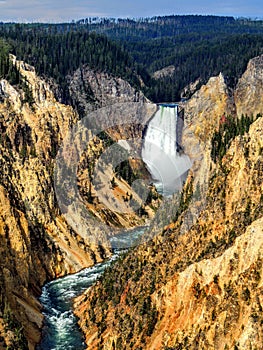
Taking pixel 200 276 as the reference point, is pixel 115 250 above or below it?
below

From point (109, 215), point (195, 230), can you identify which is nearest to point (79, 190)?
point (109, 215)

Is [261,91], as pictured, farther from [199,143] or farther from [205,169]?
[205,169]

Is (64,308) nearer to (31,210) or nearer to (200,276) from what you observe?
(31,210)

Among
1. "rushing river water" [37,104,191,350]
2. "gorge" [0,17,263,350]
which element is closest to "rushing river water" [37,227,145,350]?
"rushing river water" [37,104,191,350]

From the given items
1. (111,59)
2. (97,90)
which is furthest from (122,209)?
(111,59)

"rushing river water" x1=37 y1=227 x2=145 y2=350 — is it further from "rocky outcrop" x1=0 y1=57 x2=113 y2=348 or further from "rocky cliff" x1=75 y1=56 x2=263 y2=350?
"rocky cliff" x1=75 y1=56 x2=263 y2=350

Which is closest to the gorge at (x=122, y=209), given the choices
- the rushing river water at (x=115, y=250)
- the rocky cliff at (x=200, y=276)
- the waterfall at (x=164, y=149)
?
the rocky cliff at (x=200, y=276)

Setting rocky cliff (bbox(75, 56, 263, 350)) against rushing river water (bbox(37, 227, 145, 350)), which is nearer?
rocky cliff (bbox(75, 56, 263, 350))
